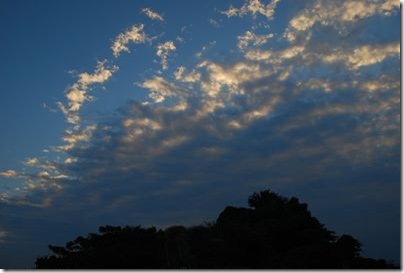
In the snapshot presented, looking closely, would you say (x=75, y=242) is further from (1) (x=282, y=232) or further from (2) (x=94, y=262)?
(1) (x=282, y=232)

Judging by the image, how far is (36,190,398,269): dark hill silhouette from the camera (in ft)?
70.4

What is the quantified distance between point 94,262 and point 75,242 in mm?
3851

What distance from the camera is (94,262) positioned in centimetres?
2392

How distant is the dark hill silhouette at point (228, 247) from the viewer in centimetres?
2145

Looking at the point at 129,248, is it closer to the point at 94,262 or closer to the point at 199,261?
the point at 94,262

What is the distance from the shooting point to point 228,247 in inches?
871

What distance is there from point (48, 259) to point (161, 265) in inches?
259

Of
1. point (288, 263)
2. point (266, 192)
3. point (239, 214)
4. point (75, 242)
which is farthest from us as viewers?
point (266, 192)

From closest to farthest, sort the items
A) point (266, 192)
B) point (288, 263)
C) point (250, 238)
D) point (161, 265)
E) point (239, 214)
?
point (288, 263) → point (250, 238) → point (161, 265) → point (239, 214) → point (266, 192)

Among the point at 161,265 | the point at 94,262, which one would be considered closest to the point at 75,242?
the point at 94,262

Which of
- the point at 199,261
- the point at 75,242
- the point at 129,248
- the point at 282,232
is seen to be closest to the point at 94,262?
the point at 129,248

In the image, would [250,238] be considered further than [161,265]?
No

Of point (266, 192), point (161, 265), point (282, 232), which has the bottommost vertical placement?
point (161, 265)

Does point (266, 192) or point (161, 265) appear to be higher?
point (266, 192)
